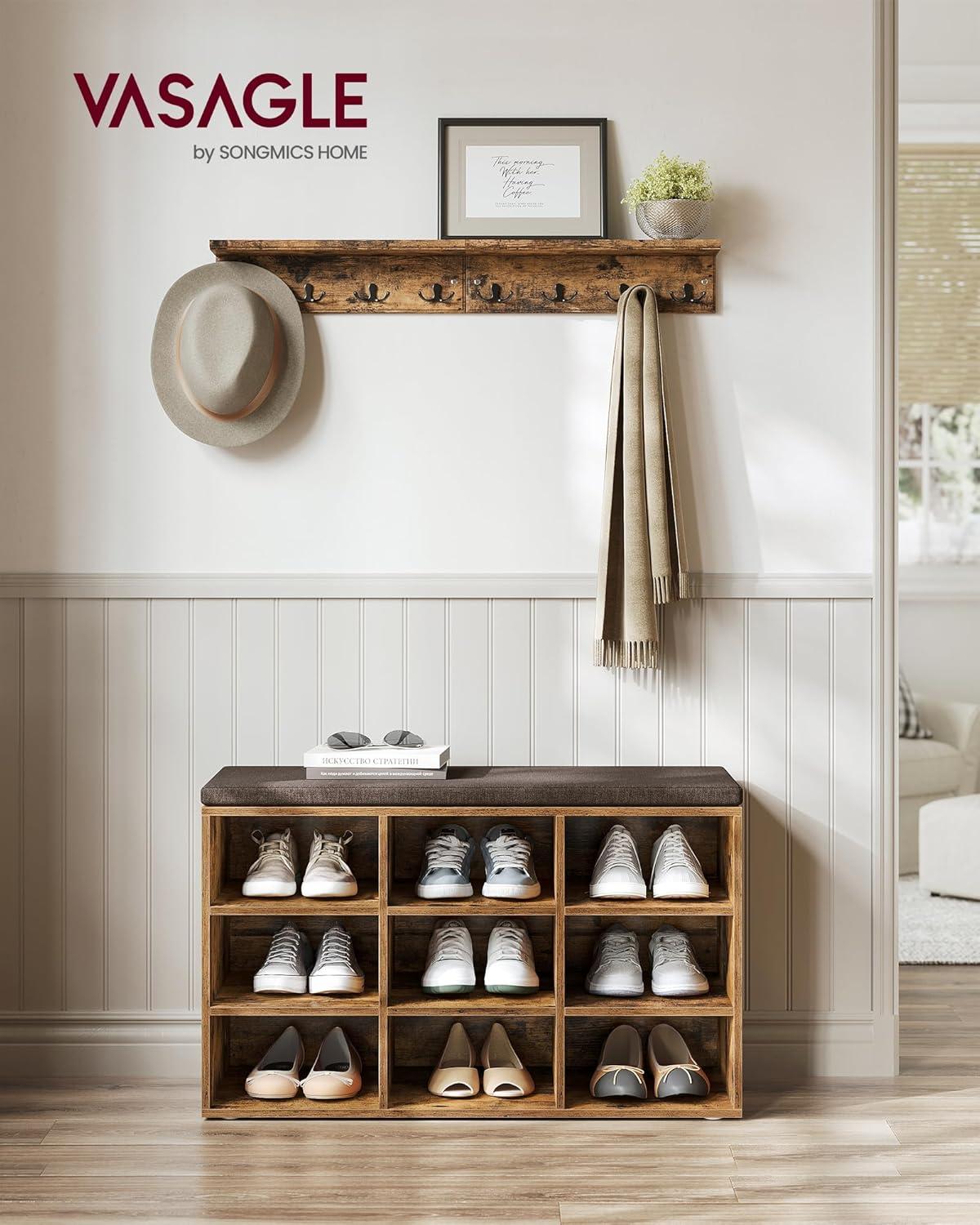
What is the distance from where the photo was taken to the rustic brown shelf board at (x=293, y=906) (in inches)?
88.6

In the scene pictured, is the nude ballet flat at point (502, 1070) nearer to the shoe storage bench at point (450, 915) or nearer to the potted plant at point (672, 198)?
the shoe storage bench at point (450, 915)

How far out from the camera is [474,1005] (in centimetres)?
226

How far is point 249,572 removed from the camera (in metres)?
2.52

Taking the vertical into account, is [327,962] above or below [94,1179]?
above

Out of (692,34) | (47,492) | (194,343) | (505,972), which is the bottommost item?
(505,972)

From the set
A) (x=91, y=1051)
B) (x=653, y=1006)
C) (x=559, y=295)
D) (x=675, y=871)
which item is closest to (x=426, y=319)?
(x=559, y=295)

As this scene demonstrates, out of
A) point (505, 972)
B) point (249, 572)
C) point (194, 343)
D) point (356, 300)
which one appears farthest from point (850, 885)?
point (194, 343)

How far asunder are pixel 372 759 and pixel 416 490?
1.90 ft

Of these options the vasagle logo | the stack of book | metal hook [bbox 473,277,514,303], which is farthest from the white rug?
the vasagle logo

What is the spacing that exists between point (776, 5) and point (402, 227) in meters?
0.89

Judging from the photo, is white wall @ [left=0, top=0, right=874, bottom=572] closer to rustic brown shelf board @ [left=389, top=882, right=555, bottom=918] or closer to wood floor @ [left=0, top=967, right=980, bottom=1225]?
rustic brown shelf board @ [left=389, top=882, right=555, bottom=918]

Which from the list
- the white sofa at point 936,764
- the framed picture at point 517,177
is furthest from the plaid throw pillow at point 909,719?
the framed picture at point 517,177

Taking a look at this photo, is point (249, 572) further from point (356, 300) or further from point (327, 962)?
point (327, 962)

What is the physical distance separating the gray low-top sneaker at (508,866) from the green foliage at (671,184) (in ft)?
4.23
